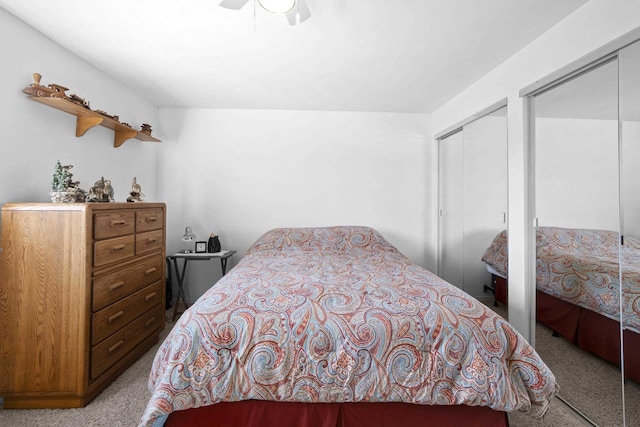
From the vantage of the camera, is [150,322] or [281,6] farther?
[150,322]

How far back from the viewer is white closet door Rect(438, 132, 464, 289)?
2.90 m

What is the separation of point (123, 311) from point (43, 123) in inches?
55.6

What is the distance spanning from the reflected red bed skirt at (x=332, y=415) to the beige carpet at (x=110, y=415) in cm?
50

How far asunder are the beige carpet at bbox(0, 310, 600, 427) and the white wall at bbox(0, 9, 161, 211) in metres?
1.24

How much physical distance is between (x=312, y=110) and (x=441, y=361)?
2972 millimetres

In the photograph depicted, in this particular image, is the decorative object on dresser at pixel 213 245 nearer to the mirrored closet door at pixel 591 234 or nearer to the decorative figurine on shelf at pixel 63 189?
the decorative figurine on shelf at pixel 63 189

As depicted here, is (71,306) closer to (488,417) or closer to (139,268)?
(139,268)

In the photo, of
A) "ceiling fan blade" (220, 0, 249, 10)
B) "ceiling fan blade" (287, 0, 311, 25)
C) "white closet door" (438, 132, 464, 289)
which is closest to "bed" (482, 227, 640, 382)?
"white closet door" (438, 132, 464, 289)

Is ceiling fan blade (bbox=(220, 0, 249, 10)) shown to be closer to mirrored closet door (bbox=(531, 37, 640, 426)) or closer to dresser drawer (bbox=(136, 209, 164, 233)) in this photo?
dresser drawer (bbox=(136, 209, 164, 233))

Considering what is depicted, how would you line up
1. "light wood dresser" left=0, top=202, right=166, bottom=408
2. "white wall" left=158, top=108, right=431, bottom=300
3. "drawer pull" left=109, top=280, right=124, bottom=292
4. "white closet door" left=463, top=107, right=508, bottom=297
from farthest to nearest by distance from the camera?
"white wall" left=158, top=108, right=431, bottom=300 → "white closet door" left=463, top=107, right=508, bottom=297 → "drawer pull" left=109, top=280, right=124, bottom=292 → "light wood dresser" left=0, top=202, right=166, bottom=408

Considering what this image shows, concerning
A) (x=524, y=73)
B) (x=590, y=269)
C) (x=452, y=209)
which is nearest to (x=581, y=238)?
(x=590, y=269)

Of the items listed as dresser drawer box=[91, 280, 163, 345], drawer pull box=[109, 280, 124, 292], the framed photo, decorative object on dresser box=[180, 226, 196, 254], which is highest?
decorative object on dresser box=[180, 226, 196, 254]

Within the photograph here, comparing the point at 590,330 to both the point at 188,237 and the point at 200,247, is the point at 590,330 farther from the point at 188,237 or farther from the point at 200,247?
the point at 188,237

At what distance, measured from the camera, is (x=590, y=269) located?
5.18 feet
